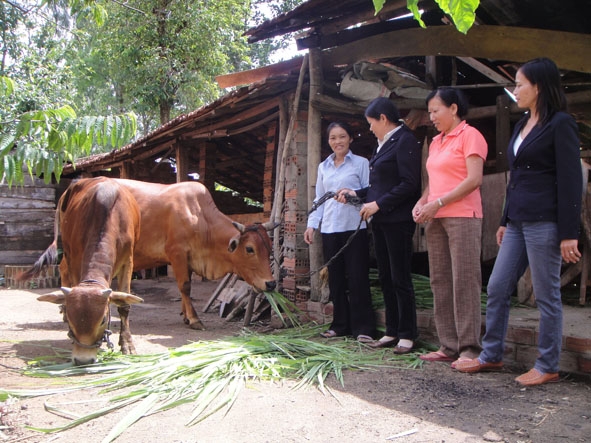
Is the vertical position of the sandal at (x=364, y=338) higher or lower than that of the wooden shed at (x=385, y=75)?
lower

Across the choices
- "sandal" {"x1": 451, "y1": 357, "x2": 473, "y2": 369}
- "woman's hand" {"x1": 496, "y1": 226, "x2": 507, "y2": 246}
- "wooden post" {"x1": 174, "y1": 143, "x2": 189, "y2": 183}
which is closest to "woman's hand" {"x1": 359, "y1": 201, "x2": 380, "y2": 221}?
"woman's hand" {"x1": 496, "y1": 226, "x2": 507, "y2": 246}

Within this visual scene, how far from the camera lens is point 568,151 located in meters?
3.20

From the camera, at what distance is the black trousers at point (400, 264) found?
4297 mm

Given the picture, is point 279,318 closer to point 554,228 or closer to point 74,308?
point 74,308

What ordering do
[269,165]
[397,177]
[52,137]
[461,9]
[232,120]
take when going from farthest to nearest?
[269,165] → [232,120] → [397,177] → [52,137] → [461,9]

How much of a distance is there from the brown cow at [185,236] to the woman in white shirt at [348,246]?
1378 millimetres

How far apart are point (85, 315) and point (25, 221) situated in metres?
11.0

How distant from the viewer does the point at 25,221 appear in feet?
44.1

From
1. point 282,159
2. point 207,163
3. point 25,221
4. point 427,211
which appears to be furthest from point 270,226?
point 25,221

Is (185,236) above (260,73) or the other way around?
the other way around

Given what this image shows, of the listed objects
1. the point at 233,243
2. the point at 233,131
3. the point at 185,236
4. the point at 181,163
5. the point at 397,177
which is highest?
the point at 233,131

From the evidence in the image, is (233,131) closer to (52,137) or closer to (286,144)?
(286,144)

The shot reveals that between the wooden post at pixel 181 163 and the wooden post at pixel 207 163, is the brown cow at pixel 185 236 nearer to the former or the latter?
the wooden post at pixel 181 163

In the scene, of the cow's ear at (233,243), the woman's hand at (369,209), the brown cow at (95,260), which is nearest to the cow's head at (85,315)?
the brown cow at (95,260)
